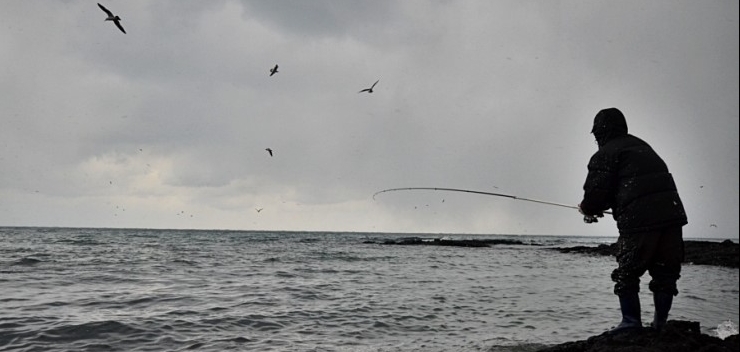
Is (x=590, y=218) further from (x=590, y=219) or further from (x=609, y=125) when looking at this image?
(x=609, y=125)

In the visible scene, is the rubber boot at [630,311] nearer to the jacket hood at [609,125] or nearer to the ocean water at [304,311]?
the jacket hood at [609,125]

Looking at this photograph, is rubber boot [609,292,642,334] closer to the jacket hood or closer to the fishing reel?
the fishing reel

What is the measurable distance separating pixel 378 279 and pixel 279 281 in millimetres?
3706

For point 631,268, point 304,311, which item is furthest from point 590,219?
point 304,311

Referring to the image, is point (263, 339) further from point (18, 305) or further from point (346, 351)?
point (18, 305)

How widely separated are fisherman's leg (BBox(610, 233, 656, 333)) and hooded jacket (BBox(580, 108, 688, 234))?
0.11 metres

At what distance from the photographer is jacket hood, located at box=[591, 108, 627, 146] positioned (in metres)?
5.18

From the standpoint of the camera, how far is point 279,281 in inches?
621

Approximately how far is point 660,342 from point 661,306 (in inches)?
17.0

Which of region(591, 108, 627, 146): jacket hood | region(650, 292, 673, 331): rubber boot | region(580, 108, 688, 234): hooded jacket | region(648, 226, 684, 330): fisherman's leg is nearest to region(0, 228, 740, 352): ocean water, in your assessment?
region(650, 292, 673, 331): rubber boot

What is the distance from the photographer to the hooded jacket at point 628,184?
182 inches

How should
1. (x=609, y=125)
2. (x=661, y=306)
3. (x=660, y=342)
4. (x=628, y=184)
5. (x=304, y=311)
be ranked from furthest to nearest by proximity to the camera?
(x=304, y=311)
(x=609, y=125)
(x=661, y=306)
(x=628, y=184)
(x=660, y=342)

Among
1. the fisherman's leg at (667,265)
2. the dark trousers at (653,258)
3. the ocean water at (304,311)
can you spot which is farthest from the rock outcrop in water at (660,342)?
the ocean water at (304,311)

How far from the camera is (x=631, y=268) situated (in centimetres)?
471
